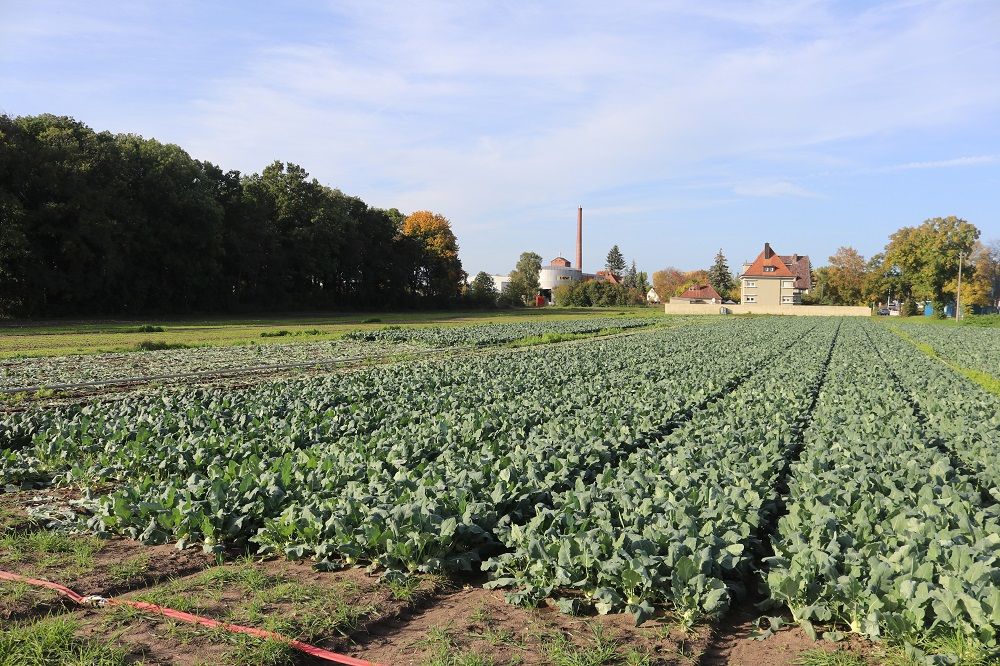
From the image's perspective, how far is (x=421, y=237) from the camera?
84.3 meters

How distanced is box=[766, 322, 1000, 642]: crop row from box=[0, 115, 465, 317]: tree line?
44.8 m

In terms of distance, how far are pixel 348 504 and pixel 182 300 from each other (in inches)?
2191

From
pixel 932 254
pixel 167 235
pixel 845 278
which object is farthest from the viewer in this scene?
pixel 845 278

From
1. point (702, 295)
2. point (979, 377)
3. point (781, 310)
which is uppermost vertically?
point (702, 295)

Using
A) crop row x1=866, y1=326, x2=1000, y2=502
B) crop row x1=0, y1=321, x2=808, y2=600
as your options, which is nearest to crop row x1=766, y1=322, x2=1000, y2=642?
crop row x1=866, y1=326, x2=1000, y2=502

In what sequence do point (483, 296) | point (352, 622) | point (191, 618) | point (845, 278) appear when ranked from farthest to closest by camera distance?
point (845, 278), point (483, 296), point (352, 622), point (191, 618)

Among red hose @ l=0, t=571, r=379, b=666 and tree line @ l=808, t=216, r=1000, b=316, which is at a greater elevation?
tree line @ l=808, t=216, r=1000, b=316

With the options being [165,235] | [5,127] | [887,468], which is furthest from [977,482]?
[165,235]

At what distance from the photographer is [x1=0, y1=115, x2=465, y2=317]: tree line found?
43219 millimetres

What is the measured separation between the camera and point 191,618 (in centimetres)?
480

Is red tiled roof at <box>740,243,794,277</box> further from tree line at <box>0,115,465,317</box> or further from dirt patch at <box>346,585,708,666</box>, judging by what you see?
dirt patch at <box>346,585,708,666</box>

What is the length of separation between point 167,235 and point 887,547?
55.4 m

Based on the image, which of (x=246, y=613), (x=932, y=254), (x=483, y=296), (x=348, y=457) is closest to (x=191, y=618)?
(x=246, y=613)

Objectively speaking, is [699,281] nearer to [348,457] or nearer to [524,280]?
[524,280]
